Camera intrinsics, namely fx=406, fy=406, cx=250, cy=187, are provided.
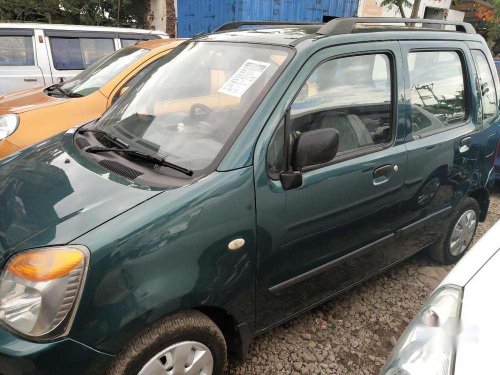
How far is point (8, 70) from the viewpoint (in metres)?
6.21

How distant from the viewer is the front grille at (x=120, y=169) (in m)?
1.81

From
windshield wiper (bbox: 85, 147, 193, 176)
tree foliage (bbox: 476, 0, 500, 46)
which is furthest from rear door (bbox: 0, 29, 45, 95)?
tree foliage (bbox: 476, 0, 500, 46)

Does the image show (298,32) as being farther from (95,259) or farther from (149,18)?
(149,18)

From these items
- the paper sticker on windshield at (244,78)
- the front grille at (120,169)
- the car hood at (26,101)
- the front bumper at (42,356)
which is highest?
the paper sticker on windshield at (244,78)

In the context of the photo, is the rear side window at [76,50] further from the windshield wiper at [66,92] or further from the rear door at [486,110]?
the rear door at [486,110]

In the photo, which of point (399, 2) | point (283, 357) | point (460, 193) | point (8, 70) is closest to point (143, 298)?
point (283, 357)

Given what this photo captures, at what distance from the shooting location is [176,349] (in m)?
1.73

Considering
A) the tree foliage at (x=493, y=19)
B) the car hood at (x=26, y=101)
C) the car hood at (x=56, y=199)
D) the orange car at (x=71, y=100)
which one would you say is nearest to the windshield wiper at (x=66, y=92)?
the orange car at (x=71, y=100)

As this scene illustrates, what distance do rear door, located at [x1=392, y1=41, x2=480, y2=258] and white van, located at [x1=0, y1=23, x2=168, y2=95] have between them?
561 cm

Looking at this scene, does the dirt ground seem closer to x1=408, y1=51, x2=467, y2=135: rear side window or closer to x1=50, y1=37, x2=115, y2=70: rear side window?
x1=408, y1=51, x2=467, y2=135: rear side window

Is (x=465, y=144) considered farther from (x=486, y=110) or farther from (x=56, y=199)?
(x=56, y=199)

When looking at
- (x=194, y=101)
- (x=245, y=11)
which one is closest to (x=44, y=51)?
(x=245, y=11)

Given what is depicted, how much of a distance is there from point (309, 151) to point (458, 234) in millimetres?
2204

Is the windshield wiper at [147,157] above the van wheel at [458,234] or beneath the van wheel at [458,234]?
above
